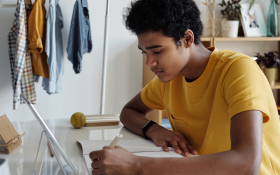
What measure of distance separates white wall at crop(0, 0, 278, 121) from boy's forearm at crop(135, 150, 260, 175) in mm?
2256

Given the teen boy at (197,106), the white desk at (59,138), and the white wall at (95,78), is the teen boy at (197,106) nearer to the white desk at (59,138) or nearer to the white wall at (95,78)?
the white desk at (59,138)

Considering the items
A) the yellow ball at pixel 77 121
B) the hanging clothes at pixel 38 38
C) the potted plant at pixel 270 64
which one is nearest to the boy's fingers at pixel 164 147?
the yellow ball at pixel 77 121

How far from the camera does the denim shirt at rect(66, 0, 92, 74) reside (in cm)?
252

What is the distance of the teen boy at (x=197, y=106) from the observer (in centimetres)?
73

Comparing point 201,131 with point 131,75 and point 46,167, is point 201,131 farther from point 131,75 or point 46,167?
point 131,75

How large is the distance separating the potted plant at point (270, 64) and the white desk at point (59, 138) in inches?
89.5

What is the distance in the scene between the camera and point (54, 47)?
2.43m

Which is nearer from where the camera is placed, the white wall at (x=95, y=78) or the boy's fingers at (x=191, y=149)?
the boy's fingers at (x=191, y=149)

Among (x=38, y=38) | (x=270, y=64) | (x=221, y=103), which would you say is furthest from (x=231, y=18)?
(x=221, y=103)

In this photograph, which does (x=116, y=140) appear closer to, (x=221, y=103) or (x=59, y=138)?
(x=221, y=103)

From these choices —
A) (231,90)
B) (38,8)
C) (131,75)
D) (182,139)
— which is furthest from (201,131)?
(131,75)

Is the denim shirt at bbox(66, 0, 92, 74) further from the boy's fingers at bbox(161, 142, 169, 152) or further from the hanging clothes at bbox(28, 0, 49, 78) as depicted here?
the boy's fingers at bbox(161, 142, 169, 152)

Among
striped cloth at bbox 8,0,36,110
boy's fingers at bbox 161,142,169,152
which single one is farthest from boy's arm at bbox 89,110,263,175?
striped cloth at bbox 8,0,36,110

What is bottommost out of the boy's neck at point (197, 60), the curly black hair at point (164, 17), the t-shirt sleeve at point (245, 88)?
the t-shirt sleeve at point (245, 88)
